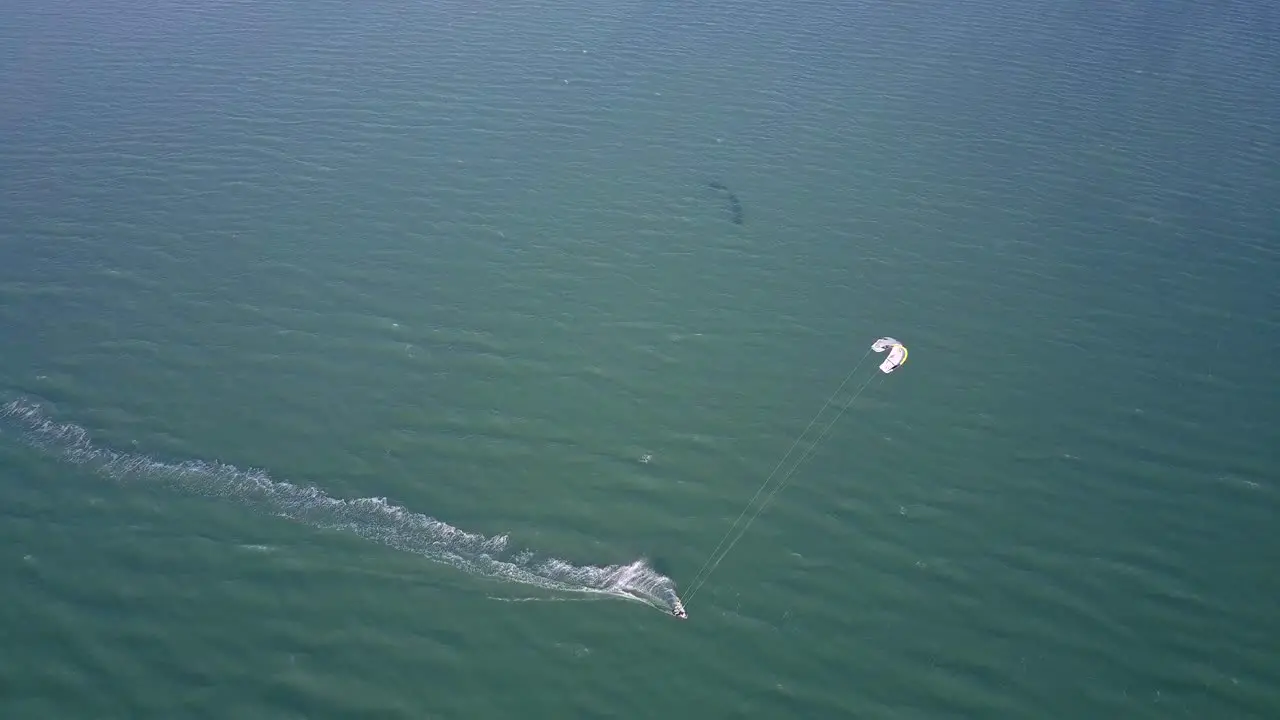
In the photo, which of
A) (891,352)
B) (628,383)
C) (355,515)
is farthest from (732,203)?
(355,515)

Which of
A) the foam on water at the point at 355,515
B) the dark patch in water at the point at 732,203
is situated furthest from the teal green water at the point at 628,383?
the dark patch in water at the point at 732,203

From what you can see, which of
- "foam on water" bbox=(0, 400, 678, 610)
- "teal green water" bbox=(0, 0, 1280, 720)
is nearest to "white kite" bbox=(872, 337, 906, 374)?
"teal green water" bbox=(0, 0, 1280, 720)

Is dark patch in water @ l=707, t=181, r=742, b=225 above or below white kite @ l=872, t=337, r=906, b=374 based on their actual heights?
above

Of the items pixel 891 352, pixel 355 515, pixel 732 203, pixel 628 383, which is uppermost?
pixel 355 515

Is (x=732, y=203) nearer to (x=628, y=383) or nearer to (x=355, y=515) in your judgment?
(x=628, y=383)

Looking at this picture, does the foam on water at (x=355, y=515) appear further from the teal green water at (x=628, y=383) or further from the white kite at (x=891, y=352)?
the white kite at (x=891, y=352)

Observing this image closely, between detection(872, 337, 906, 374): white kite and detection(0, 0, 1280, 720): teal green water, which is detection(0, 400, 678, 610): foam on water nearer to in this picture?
detection(0, 0, 1280, 720): teal green water
